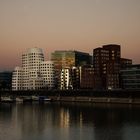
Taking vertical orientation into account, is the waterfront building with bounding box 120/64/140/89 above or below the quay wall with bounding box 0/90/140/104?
above

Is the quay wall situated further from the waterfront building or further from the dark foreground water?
the dark foreground water

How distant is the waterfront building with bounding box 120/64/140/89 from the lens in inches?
7470

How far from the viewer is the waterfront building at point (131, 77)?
189738 millimetres

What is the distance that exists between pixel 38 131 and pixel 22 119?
885 inches

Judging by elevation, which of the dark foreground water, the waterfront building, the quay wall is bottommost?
the dark foreground water

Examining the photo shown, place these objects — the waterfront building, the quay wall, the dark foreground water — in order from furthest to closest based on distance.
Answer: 1. the waterfront building
2. the quay wall
3. the dark foreground water

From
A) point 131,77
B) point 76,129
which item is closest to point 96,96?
point 131,77

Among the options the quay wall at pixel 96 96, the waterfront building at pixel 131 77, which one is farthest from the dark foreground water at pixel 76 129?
the waterfront building at pixel 131 77

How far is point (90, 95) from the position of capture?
170 metres

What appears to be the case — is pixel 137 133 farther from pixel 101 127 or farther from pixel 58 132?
pixel 58 132

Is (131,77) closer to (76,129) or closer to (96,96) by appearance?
(96,96)

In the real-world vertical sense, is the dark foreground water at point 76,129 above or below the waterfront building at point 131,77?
below

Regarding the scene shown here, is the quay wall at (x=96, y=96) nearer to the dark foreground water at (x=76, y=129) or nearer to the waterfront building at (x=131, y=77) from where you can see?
the waterfront building at (x=131, y=77)

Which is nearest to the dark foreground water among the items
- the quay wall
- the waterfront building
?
the quay wall
